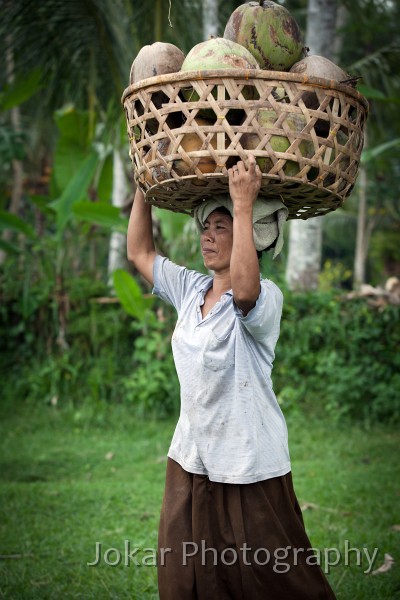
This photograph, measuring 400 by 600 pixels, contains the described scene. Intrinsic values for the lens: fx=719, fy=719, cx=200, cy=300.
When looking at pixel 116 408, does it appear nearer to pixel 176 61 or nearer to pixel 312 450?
pixel 312 450

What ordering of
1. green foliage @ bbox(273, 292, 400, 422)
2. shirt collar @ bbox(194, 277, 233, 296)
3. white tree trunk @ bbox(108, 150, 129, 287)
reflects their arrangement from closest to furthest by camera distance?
1. shirt collar @ bbox(194, 277, 233, 296)
2. green foliage @ bbox(273, 292, 400, 422)
3. white tree trunk @ bbox(108, 150, 129, 287)

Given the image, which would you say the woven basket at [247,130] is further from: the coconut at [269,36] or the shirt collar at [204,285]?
the shirt collar at [204,285]

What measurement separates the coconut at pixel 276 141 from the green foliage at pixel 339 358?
4.49m

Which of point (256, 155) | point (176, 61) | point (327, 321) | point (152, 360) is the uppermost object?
point (176, 61)

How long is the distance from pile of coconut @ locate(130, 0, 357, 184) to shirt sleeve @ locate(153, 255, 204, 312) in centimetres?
54

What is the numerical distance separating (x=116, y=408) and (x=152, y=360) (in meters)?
0.57

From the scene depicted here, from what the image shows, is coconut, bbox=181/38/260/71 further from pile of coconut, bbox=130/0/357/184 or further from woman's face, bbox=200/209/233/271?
woman's face, bbox=200/209/233/271

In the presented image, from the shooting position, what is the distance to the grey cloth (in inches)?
91.6

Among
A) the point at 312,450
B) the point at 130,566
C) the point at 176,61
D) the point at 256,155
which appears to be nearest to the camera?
the point at 256,155

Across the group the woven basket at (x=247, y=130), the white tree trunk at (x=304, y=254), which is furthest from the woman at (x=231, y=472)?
the white tree trunk at (x=304, y=254)

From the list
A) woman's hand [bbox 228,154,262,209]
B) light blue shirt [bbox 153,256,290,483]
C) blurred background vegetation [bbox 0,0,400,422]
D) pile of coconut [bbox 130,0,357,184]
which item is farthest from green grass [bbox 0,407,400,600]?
pile of coconut [bbox 130,0,357,184]

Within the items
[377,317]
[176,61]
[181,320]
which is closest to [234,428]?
[181,320]

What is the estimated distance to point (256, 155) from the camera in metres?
2.07

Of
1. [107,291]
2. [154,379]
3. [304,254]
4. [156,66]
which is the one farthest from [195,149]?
[304,254]
